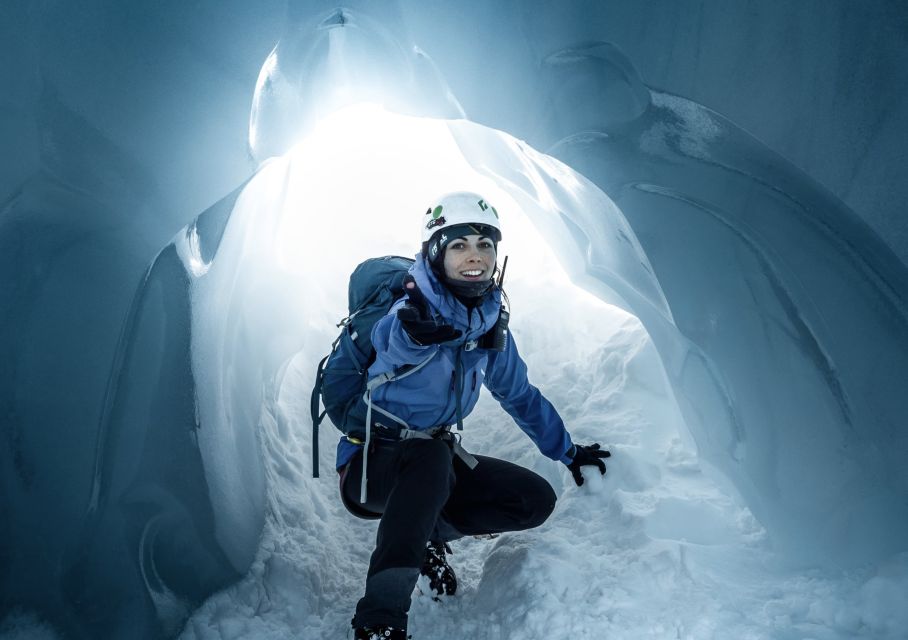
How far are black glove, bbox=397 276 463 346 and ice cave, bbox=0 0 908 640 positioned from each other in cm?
75

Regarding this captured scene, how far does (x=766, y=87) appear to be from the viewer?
169 cm

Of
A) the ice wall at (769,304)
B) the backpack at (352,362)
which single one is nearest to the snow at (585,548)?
the ice wall at (769,304)

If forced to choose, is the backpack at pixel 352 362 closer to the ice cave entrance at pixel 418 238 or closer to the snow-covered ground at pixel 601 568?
the snow-covered ground at pixel 601 568

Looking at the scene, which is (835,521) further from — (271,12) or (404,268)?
(271,12)

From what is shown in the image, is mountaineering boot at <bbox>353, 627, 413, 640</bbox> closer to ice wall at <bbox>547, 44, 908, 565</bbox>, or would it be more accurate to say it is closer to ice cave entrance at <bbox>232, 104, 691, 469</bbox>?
ice wall at <bbox>547, 44, 908, 565</bbox>

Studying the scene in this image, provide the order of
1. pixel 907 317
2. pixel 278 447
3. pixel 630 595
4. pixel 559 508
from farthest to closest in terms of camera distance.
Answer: pixel 278 447 < pixel 559 508 < pixel 630 595 < pixel 907 317

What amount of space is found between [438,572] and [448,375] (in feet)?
2.48

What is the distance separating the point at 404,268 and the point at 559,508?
3.92ft

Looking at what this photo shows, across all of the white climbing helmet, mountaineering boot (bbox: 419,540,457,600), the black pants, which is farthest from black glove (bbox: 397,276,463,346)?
mountaineering boot (bbox: 419,540,457,600)

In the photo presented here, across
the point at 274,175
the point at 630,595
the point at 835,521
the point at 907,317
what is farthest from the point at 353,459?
the point at 907,317

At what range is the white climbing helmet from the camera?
80.2 inches

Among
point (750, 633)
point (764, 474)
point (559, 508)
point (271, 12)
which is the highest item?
point (271, 12)

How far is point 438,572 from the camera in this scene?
222 cm

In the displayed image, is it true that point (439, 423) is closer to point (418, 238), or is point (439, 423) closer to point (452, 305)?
point (452, 305)
